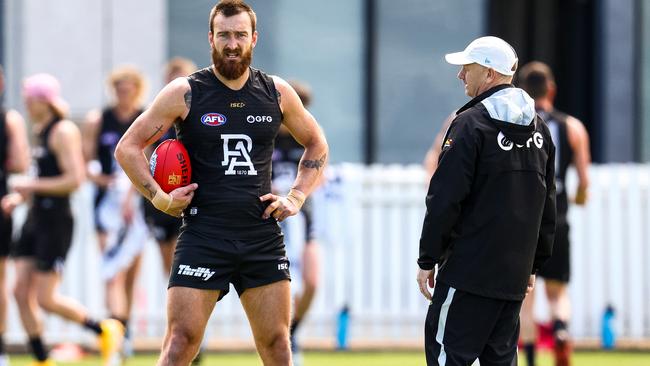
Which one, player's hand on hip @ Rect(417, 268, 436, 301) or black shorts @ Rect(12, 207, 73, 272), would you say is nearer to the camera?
player's hand on hip @ Rect(417, 268, 436, 301)

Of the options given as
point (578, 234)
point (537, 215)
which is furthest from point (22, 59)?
point (537, 215)

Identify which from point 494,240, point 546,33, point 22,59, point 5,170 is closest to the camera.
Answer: point 494,240

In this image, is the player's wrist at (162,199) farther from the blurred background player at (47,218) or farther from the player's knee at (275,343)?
the blurred background player at (47,218)

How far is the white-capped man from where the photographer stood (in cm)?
665

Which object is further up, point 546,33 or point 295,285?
point 546,33

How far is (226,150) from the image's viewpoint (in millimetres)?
7012

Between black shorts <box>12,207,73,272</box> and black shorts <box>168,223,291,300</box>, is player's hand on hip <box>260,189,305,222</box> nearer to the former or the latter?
black shorts <box>168,223,291,300</box>

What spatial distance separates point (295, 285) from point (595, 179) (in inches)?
120

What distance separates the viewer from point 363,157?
49.7 feet

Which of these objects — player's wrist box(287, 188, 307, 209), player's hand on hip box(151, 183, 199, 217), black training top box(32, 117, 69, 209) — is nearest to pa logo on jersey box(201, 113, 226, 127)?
player's hand on hip box(151, 183, 199, 217)

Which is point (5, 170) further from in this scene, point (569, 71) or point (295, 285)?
point (569, 71)

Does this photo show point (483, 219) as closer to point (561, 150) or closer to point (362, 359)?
point (561, 150)

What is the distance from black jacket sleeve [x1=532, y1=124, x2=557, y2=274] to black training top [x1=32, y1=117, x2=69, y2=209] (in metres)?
4.87

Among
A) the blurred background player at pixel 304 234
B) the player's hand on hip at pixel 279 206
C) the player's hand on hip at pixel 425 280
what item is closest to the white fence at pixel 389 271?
the blurred background player at pixel 304 234
